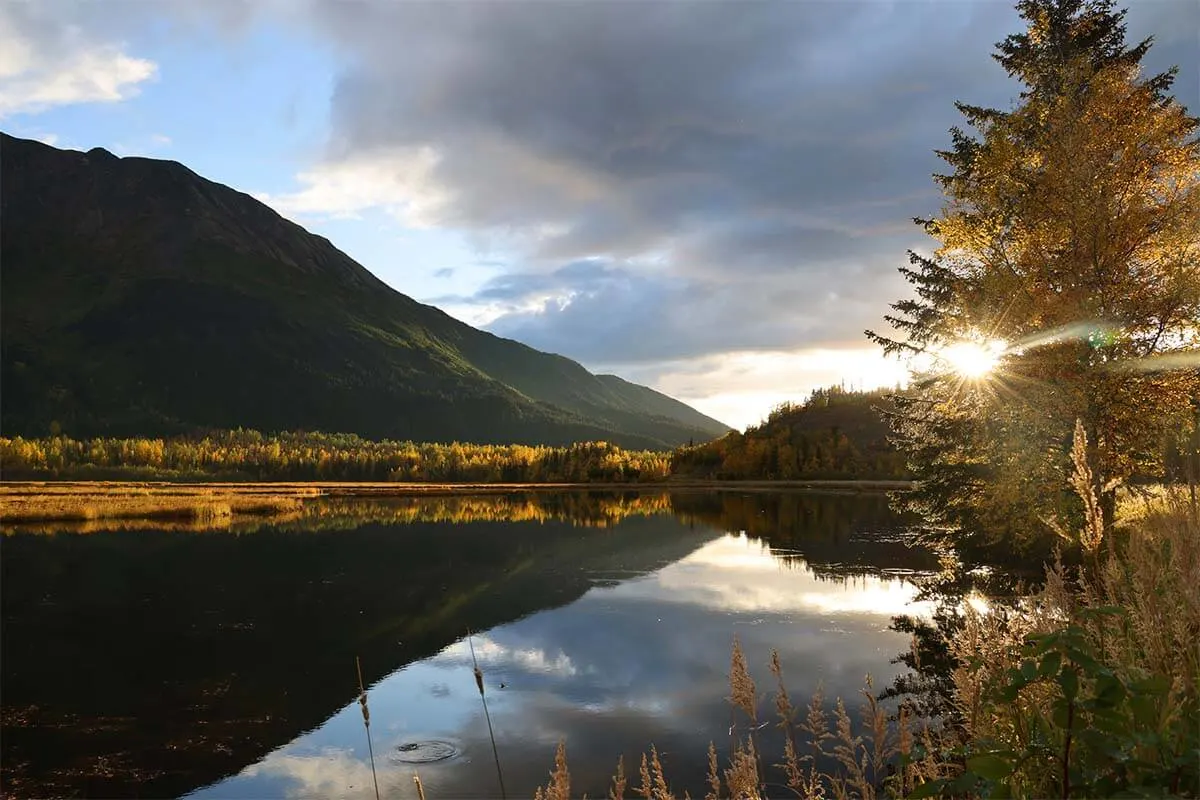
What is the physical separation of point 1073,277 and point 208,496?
264 ft

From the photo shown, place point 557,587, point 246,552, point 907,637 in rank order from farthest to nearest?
1. point 246,552
2. point 557,587
3. point 907,637

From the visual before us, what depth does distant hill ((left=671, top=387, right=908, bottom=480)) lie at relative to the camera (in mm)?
107250

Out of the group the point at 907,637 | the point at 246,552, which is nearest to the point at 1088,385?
the point at 907,637

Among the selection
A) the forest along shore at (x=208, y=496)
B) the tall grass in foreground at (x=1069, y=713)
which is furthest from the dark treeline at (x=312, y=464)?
the tall grass in foreground at (x=1069, y=713)

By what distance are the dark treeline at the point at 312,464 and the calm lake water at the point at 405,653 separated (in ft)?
308

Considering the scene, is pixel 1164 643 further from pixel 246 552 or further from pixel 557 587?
pixel 246 552

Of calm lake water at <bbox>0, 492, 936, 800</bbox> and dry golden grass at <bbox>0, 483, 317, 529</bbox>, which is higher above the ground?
dry golden grass at <bbox>0, 483, 317, 529</bbox>

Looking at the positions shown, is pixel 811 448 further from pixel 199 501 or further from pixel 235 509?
pixel 199 501

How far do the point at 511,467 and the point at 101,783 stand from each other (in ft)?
429

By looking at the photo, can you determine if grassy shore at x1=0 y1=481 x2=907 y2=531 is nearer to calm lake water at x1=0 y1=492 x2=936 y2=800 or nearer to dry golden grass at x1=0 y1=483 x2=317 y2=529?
dry golden grass at x1=0 y1=483 x2=317 y2=529

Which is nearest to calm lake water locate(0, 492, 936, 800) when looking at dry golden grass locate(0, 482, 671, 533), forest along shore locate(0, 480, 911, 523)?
dry golden grass locate(0, 482, 671, 533)

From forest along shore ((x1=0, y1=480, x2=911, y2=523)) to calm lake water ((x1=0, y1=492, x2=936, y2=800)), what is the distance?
788 inches

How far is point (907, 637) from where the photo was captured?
19.2 metres

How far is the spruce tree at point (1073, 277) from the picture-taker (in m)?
17.5
